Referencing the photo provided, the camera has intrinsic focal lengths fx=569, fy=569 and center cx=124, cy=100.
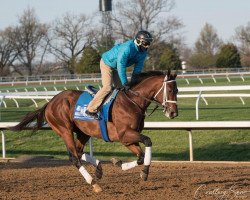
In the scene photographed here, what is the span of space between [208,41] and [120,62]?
7357 centimetres

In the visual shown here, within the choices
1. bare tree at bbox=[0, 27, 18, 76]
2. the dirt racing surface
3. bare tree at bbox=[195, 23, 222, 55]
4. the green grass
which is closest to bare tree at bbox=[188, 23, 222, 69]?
bare tree at bbox=[195, 23, 222, 55]

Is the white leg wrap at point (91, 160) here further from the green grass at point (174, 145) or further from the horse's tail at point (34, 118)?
the green grass at point (174, 145)

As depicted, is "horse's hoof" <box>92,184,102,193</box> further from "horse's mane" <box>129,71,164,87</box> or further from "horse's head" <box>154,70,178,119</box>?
"horse's mane" <box>129,71,164,87</box>

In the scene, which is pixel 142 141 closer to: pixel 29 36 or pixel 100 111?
pixel 100 111

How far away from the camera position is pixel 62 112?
816 centimetres

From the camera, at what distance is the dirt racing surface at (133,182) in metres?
6.66

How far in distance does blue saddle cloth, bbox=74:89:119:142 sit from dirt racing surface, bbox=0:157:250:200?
2.51 ft

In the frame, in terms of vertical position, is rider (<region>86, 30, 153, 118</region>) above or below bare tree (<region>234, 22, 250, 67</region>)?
above

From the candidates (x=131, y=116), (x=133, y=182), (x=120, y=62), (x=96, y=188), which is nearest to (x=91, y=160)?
(x=133, y=182)

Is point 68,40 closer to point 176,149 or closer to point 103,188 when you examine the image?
point 176,149

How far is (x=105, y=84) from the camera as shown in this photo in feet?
25.2

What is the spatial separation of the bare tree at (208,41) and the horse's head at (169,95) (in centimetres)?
7137

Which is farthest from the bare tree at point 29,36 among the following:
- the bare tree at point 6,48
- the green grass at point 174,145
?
the green grass at point 174,145

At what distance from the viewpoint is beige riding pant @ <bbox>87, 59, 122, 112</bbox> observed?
7562 mm
